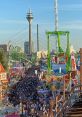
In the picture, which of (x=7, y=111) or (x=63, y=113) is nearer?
(x=63, y=113)

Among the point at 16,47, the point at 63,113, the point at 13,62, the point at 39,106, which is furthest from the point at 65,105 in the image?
the point at 16,47

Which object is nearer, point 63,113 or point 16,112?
point 63,113

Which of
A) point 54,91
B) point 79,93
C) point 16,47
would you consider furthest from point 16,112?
point 16,47

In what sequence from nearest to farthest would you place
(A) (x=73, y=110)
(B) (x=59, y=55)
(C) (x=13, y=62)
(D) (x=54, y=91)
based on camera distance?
(A) (x=73, y=110) → (D) (x=54, y=91) → (B) (x=59, y=55) → (C) (x=13, y=62)

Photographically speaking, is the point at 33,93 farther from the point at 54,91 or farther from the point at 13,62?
the point at 13,62

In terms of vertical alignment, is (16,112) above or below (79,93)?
below

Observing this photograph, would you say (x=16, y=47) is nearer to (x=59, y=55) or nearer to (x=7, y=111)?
(x=59, y=55)

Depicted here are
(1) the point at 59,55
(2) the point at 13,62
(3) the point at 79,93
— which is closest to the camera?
(3) the point at 79,93

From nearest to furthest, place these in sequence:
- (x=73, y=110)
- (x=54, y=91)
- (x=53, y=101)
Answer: (x=73, y=110)
(x=53, y=101)
(x=54, y=91)

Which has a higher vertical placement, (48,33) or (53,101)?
(48,33)
